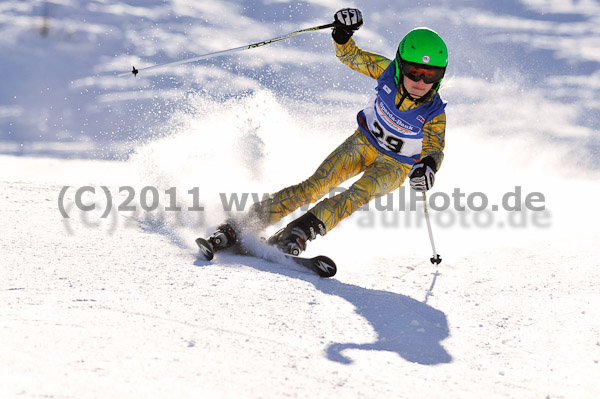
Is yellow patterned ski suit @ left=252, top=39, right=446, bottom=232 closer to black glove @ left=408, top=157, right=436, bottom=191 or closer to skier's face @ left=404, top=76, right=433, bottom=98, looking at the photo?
skier's face @ left=404, top=76, right=433, bottom=98

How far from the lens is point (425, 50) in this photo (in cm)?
383

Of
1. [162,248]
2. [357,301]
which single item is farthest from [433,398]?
[162,248]

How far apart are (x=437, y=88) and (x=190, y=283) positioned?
241 centimetres

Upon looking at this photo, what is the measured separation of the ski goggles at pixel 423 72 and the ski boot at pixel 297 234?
4.24 ft

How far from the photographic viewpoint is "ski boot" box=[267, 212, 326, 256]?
3832mm

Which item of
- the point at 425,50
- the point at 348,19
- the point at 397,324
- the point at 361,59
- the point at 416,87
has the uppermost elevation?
the point at 348,19

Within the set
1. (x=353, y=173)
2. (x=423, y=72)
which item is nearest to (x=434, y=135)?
(x=423, y=72)

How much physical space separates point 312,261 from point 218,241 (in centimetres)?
73

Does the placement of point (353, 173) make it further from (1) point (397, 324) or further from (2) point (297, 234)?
(1) point (397, 324)

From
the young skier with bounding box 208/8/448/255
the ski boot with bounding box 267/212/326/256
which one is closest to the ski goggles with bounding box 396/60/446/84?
the young skier with bounding box 208/8/448/255

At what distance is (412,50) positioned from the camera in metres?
3.87

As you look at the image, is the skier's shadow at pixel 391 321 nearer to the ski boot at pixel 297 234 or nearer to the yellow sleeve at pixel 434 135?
the ski boot at pixel 297 234

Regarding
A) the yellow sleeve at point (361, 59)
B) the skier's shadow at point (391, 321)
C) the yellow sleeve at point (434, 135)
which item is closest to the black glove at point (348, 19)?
the yellow sleeve at point (361, 59)

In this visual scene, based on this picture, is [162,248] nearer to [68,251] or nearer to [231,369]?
[68,251]
